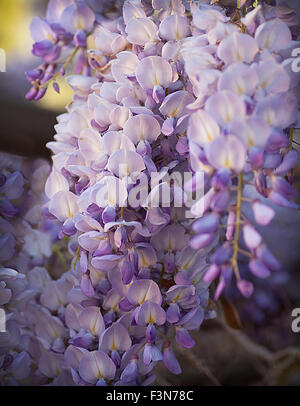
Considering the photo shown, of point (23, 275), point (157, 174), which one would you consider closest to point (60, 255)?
point (23, 275)

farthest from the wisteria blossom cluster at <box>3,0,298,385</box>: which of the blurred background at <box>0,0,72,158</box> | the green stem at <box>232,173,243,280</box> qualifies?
Answer: the blurred background at <box>0,0,72,158</box>

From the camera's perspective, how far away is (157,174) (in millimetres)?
470

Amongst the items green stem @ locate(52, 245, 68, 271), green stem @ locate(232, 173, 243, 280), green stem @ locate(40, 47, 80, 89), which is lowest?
green stem @ locate(52, 245, 68, 271)

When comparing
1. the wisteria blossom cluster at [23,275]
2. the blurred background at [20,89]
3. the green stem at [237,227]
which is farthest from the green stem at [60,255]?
the green stem at [237,227]

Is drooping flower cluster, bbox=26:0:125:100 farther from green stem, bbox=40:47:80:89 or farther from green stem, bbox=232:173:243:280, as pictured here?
green stem, bbox=232:173:243:280

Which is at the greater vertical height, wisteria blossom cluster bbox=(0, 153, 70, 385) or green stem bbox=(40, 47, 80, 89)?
green stem bbox=(40, 47, 80, 89)

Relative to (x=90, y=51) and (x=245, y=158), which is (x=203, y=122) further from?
(x=90, y=51)

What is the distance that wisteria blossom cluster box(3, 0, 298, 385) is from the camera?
0.41 meters

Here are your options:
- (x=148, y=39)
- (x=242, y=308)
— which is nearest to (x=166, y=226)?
(x=148, y=39)

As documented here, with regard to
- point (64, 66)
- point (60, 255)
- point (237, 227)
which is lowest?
point (60, 255)

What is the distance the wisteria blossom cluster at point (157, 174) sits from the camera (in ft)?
1.36

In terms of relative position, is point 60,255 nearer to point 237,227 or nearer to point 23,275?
point 23,275

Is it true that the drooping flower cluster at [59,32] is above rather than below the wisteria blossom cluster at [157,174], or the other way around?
above

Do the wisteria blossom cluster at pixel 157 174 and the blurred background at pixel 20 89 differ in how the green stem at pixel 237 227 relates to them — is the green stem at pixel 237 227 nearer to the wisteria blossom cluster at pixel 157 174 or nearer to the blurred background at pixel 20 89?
the wisteria blossom cluster at pixel 157 174
